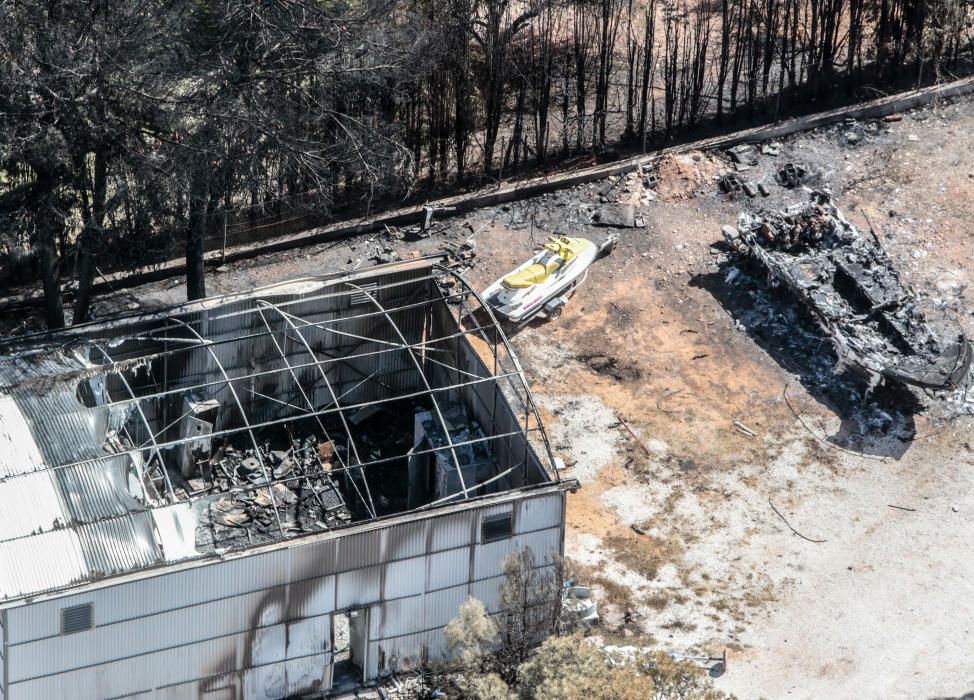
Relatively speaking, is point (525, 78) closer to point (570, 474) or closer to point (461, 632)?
point (570, 474)

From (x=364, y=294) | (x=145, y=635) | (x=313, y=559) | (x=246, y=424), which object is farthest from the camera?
(x=364, y=294)

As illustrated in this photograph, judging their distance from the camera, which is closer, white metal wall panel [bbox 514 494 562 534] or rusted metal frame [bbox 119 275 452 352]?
white metal wall panel [bbox 514 494 562 534]

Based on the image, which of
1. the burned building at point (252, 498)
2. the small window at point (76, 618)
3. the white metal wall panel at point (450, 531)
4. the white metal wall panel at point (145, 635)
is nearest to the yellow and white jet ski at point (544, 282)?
the burned building at point (252, 498)

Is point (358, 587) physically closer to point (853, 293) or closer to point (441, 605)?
point (441, 605)

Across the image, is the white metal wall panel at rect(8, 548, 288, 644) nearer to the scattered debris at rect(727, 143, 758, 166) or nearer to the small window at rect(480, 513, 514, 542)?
the small window at rect(480, 513, 514, 542)

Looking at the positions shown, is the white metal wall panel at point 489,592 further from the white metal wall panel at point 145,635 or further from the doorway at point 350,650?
the white metal wall panel at point 145,635

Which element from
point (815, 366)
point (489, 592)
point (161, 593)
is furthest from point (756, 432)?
point (161, 593)

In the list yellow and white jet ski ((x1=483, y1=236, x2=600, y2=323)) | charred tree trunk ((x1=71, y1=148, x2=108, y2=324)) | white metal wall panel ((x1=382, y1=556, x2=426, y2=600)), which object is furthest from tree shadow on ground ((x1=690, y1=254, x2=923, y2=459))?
charred tree trunk ((x1=71, y1=148, x2=108, y2=324))
